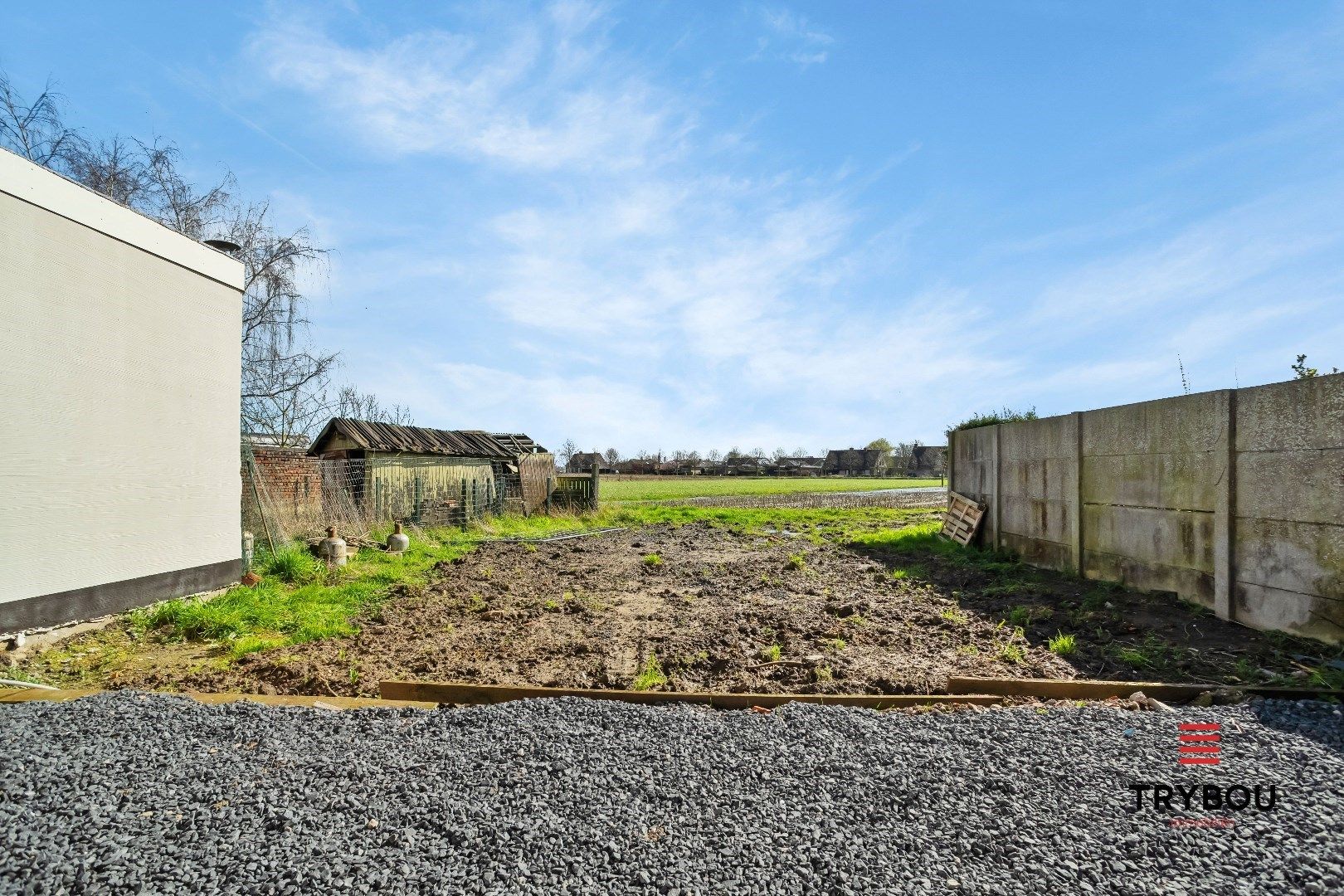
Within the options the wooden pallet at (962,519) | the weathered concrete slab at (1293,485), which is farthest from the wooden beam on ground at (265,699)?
the wooden pallet at (962,519)

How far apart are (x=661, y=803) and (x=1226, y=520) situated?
5.77 m

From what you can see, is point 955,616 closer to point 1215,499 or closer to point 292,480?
point 1215,499

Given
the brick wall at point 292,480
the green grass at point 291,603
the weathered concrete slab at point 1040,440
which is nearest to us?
the green grass at point 291,603

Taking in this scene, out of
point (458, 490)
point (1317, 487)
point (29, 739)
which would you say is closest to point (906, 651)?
point (1317, 487)

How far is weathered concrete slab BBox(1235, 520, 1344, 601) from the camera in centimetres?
472

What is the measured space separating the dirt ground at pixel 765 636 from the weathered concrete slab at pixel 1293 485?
100cm

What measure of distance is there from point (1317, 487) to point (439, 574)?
32.2ft

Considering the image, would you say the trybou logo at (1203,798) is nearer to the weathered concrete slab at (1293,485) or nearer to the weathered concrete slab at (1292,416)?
the weathered concrete slab at (1293,485)

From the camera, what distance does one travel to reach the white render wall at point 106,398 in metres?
5.64

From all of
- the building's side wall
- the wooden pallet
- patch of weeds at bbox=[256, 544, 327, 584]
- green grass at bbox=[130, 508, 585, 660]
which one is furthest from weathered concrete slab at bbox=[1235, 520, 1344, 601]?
patch of weeds at bbox=[256, 544, 327, 584]

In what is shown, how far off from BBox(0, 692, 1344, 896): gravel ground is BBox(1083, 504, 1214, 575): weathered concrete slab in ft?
9.40

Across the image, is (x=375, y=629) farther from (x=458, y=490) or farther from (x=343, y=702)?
(x=458, y=490)

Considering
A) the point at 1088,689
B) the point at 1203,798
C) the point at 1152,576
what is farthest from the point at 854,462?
the point at 1203,798

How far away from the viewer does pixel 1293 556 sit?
5004 mm
